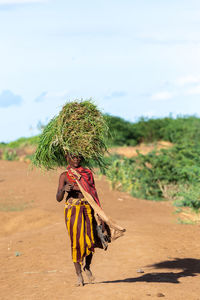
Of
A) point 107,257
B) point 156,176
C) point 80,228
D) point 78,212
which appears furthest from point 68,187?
point 156,176

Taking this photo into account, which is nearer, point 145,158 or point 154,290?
point 154,290

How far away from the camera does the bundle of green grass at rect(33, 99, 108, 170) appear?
268 inches

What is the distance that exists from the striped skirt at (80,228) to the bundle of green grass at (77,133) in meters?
0.65

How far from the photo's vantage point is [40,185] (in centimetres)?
1823

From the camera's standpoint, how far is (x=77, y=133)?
6785mm

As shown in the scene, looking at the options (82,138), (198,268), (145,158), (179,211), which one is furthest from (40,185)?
(82,138)

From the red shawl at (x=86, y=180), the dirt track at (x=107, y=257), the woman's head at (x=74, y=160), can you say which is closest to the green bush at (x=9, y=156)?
the dirt track at (x=107, y=257)

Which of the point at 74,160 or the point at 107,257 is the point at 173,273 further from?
the point at 74,160

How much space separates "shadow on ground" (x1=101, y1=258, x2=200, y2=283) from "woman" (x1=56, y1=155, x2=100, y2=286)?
1067 millimetres

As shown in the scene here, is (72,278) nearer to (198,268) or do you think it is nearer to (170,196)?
(198,268)

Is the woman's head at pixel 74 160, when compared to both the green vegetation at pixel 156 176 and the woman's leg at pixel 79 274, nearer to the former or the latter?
the woman's leg at pixel 79 274

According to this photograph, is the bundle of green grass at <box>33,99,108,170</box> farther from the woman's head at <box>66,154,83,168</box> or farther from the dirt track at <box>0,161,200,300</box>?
the dirt track at <box>0,161,200,300</box>

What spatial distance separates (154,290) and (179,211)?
26.2ft

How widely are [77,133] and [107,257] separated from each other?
3.42 m
